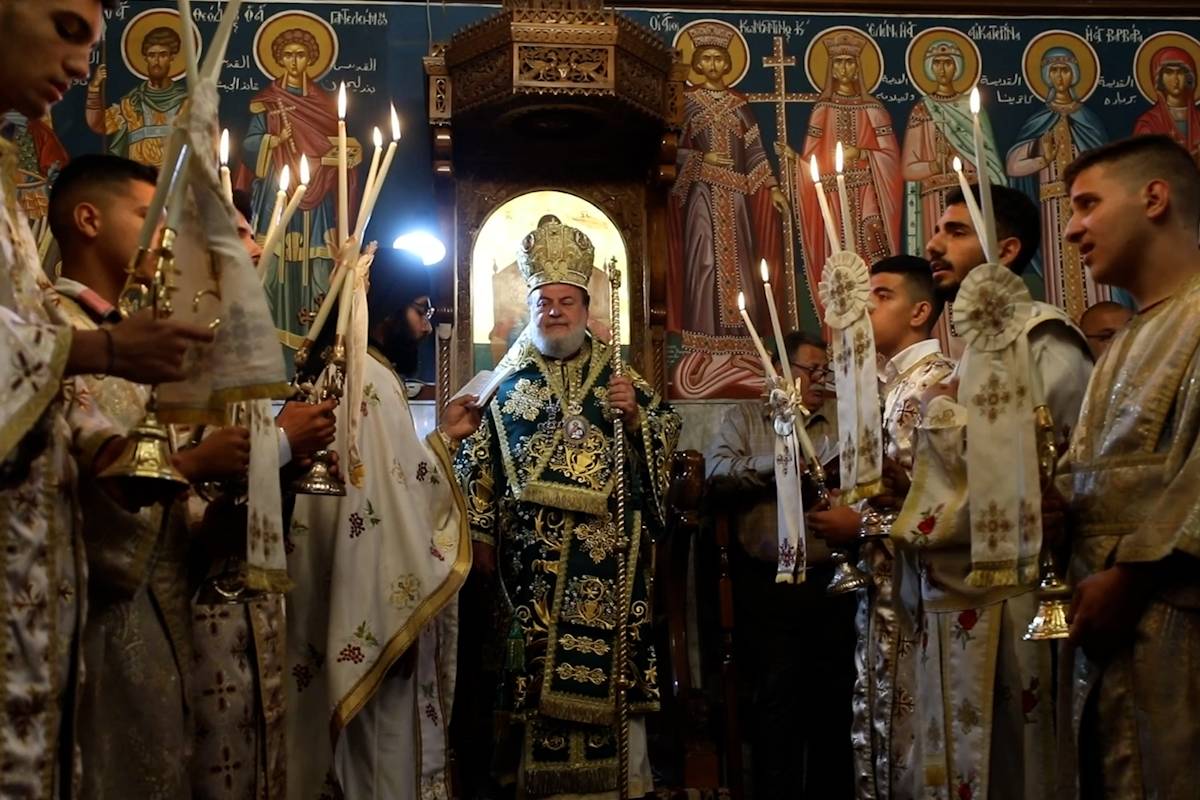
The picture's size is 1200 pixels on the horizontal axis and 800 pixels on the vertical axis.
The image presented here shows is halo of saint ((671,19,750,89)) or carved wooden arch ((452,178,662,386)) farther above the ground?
halo of saint ((671,19,750,89))

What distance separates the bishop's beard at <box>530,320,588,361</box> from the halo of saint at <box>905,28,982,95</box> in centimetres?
291

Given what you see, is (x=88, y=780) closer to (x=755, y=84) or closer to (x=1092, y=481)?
(x=1092, y=481)

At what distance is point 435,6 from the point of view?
732 cm

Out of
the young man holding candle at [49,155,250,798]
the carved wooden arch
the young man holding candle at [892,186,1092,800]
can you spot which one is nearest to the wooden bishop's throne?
the carved wooden arch

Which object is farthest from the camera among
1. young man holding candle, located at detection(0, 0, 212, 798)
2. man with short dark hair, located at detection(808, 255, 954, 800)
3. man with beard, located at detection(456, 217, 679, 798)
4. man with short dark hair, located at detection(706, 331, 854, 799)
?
man with short dark hair, located at detection(706, 331, 854, 799)

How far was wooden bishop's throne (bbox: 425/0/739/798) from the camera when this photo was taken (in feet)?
19.3

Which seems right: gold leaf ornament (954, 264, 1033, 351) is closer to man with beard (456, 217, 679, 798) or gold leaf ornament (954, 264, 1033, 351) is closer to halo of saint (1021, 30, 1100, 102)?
man with beard (456, 217, 679, 798)

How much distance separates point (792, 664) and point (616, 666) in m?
0.96

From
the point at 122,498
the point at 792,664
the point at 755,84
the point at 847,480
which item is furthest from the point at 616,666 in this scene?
the point at 755,84

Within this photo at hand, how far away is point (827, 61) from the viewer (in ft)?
24.5

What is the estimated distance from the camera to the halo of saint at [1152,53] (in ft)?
24.9

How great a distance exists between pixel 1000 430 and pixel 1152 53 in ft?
18.6

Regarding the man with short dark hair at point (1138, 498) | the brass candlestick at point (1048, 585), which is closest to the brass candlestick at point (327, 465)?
the brass candlestick at point (1048, 585)

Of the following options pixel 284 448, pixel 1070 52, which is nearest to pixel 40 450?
pixel 284 448
